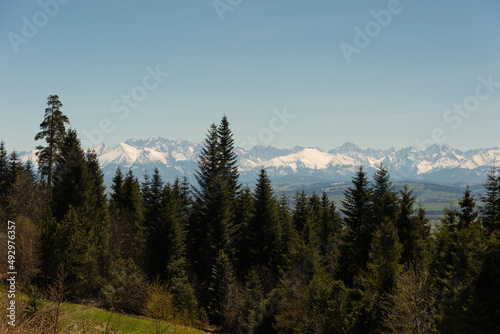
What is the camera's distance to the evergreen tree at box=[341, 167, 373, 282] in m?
34.0

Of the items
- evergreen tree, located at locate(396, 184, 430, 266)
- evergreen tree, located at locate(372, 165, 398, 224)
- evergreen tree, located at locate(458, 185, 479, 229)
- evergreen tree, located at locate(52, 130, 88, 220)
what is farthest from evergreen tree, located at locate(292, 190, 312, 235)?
evergreen tree, located at locate(52, 130, 88, 220)

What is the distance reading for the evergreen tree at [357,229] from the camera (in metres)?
34.0

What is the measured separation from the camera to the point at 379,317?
24594 mm

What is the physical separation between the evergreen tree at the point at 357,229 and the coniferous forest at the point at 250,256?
0.12 metres

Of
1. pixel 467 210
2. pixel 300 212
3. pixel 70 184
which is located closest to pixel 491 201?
pixel 467 210

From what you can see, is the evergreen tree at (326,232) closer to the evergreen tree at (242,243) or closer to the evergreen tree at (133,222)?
the evergreen tree at (242,243)

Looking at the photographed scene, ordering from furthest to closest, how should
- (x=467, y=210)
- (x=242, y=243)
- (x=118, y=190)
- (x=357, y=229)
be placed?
1. (x=118, y=190)
2. (x=242, y=243)
3. (x=467, y=210)
4. (x=357, y=229)

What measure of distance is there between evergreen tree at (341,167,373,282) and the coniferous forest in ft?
0.38

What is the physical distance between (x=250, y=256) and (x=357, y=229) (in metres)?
15.6

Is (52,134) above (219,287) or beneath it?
above

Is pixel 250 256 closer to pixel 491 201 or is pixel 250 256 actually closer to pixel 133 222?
pixel 133 222

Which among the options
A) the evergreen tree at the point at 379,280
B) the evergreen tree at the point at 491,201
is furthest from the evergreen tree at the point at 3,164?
the evergreen tree at the point at 491,201

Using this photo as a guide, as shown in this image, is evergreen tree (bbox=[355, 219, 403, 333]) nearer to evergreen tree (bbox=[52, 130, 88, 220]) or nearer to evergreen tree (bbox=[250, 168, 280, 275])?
evergreen tree (bbox=[250, 168, 280, 275])

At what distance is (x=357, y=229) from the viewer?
35125 mm
